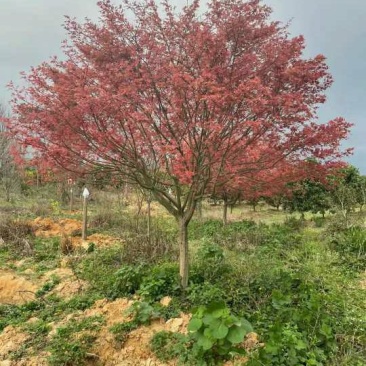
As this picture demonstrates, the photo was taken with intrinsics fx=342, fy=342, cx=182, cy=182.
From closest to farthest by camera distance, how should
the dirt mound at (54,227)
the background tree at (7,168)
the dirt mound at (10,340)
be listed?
the dirt mound at (10,340) < the dirt mound at (54,227) < the background tree at (7,168)

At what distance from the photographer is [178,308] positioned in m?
4.48

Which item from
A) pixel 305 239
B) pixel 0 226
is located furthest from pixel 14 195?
pixel 305 239

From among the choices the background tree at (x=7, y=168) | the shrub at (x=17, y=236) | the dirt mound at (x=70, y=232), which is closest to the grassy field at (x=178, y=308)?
the shrub at (x=17, y=236)

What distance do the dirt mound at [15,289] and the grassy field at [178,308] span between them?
0.06ft

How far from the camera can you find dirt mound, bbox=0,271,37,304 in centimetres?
565

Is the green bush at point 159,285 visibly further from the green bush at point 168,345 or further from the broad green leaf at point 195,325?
the broad green leaf at point 195,325

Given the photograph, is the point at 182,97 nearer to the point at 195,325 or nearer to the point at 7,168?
the point at 195,325

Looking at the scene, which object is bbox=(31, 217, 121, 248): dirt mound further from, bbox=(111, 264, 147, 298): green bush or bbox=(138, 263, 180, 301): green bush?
bbox=(138, 263, 180, 301): green bush

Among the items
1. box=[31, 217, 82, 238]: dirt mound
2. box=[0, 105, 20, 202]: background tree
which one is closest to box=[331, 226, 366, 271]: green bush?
box=[31, 217, 82, 238]: dirt mound

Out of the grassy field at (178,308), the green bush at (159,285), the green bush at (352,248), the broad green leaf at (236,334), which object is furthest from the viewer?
the green bush at (352,248)

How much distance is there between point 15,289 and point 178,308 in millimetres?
3234

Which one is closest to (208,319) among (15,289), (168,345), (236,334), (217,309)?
(217,309)

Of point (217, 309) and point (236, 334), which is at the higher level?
point (217, 309)

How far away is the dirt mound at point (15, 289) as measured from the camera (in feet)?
18.5
